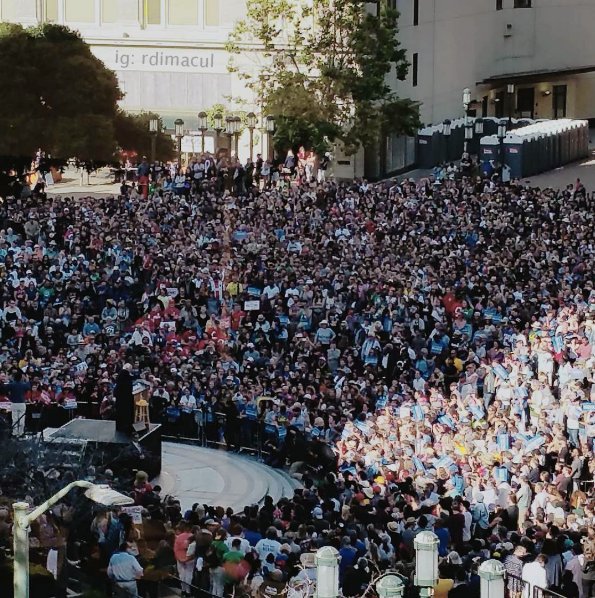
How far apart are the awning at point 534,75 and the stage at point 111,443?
49.9 meters

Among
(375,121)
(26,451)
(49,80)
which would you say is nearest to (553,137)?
(375,121)

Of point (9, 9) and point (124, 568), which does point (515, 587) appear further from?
point (9, 9)

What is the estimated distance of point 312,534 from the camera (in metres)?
25.3

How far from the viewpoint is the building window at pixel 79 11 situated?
7381 cm

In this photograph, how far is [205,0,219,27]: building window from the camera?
2874 inches

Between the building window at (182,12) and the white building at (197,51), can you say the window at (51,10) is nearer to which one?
the white building at (197,51)

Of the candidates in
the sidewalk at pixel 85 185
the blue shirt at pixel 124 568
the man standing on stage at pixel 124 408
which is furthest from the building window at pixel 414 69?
the blue shirt at pixel 124 568

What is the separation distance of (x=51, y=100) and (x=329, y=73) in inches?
389

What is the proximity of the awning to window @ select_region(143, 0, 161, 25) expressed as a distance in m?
15.0

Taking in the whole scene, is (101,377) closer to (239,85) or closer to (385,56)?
(385,56)

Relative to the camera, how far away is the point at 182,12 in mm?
73562

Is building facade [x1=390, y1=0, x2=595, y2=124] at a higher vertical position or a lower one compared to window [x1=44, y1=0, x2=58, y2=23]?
lower

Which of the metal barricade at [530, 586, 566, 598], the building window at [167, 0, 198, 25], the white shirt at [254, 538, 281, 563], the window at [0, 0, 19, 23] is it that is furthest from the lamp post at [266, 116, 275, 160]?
the metal barricade at [530, 586, 566, 598]

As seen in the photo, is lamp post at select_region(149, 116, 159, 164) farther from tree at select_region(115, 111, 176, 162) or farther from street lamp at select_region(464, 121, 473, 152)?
street lamp at select_region(464, 121, 473, 152)
